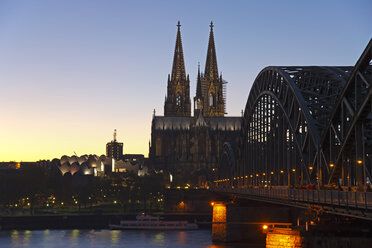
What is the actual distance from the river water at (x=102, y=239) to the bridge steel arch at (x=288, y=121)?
1489cm

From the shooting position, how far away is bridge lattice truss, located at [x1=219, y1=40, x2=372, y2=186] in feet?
203

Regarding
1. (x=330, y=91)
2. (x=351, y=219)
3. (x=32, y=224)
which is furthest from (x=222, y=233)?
(x=32, y=224)

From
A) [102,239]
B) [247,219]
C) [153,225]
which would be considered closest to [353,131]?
[247,219]

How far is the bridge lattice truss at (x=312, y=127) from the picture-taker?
6175 cm

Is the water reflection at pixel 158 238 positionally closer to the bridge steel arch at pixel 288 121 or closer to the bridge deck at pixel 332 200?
the bridge steel arch at pixel 288 121

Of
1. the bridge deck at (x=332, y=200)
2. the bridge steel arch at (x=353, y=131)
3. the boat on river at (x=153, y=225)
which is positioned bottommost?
the boat on river at (x=153, y=225)

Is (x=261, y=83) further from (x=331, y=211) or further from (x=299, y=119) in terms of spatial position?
(x=331, y=211)

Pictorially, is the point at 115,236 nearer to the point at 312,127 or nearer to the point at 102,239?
the point at 102,239

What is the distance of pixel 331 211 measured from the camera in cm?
5950

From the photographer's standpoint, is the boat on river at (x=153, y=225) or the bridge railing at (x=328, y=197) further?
the boat on river at (x=153, y=225)

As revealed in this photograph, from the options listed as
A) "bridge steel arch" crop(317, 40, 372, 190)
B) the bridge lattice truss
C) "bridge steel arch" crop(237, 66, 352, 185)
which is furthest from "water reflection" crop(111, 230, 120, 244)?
"bridge steel arch" crop(317, 40, 372, 190)

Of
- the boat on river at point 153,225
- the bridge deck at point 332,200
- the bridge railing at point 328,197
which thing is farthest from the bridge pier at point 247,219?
the boat on river at point 153,225

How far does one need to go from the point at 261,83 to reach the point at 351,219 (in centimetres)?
5194

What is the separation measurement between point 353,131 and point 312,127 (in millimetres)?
18503
